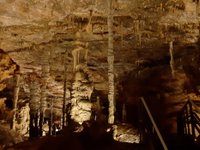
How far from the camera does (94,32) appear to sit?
1488 cm

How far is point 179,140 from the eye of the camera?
21.9ft

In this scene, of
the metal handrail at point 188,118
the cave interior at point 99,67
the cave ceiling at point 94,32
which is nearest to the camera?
the metal handrail at point 188,118

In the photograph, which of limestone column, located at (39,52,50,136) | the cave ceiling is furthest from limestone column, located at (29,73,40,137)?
limestone column, located at (39,52,50,136)

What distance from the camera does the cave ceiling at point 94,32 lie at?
12503 mm

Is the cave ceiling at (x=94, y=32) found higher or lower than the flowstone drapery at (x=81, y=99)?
higher

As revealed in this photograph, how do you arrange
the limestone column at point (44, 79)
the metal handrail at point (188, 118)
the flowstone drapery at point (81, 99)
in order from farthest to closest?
the limestone column at point (44, 79) → the flowstone drapery at point (81, 99) → the metal handrail at point (188, 118)

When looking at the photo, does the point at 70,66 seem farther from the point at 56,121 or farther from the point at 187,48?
the point at 187,48

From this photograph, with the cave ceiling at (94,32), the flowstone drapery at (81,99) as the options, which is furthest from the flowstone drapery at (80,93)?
the cave ceiling at (94,32)

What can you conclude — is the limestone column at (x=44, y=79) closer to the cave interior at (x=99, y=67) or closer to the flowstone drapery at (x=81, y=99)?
the cave interior at (x=99, y=67)

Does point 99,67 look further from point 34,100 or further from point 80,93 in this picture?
point 80,93

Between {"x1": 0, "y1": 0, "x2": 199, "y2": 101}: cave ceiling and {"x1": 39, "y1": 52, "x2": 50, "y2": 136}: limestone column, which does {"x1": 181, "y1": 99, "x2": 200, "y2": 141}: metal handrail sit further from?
{"x1": 39, "y1": 52, "x2": 50, "y2": 136}: limestone column

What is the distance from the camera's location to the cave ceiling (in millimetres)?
12503

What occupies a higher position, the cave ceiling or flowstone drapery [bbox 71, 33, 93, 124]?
the cave ceiling

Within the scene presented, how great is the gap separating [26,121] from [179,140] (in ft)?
44.2
